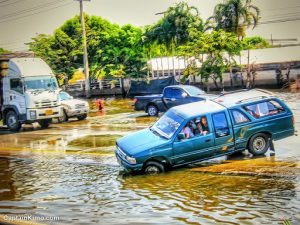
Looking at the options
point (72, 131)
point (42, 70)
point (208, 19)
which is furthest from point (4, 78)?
point (208, 19)

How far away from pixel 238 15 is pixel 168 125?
33102mm

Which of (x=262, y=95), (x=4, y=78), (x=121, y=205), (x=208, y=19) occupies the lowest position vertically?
(x=121, y=205)

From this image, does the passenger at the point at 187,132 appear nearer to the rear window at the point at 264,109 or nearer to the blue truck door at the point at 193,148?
the blue truck door at the point at 193,148

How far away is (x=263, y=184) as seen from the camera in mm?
9211

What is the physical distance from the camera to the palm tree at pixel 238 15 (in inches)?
1665

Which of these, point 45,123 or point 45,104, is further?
point 45,123

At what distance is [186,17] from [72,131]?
89.9ft

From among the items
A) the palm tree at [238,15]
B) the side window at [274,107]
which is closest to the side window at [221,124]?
the side window at [274,107]

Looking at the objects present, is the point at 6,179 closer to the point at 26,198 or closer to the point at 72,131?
the point at 26,198

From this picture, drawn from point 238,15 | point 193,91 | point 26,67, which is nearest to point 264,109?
point 193,91

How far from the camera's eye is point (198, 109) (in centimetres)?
1193

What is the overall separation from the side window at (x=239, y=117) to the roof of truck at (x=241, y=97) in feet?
0.76

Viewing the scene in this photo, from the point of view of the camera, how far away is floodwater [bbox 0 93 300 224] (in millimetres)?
7477

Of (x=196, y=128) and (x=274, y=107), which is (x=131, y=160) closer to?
(x=196, y=128)
